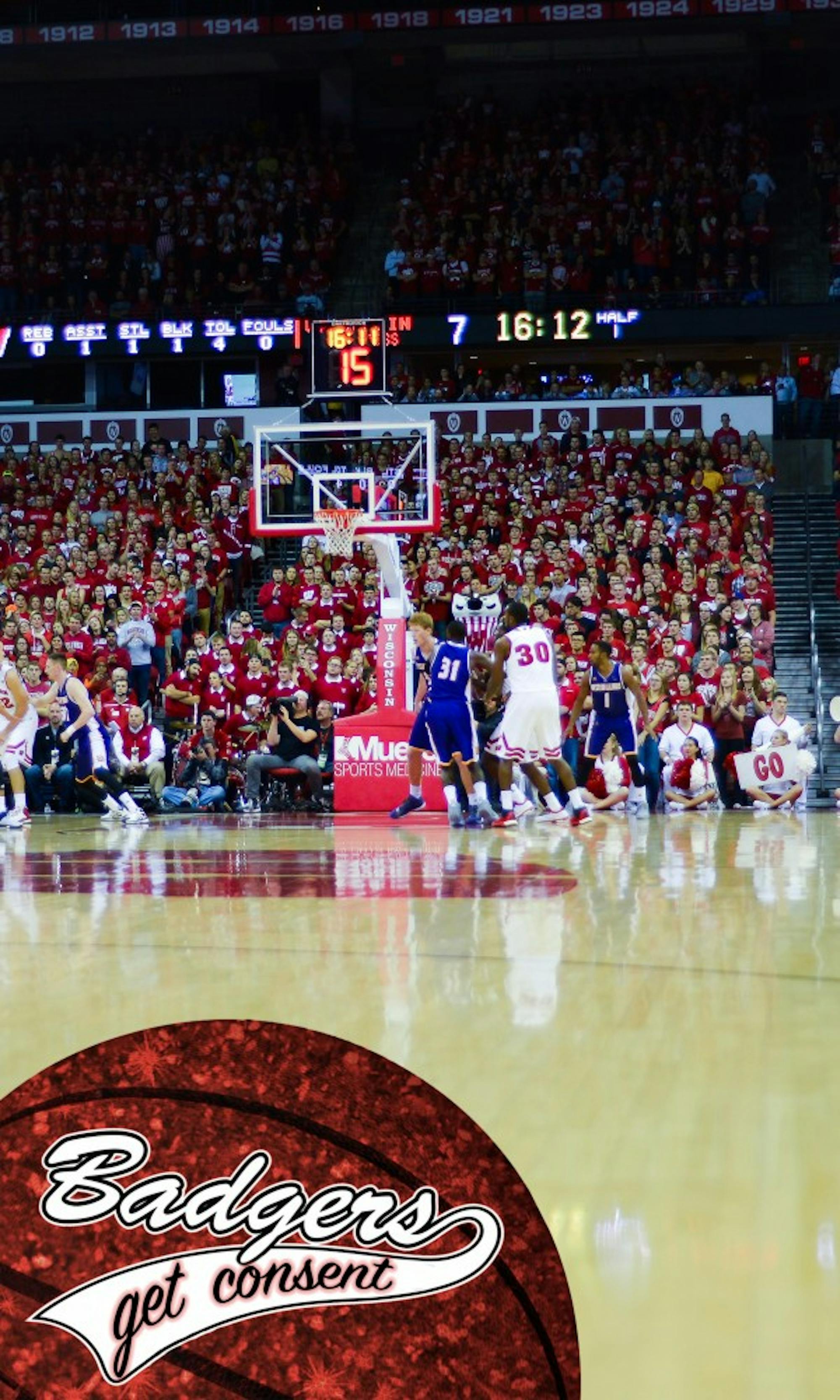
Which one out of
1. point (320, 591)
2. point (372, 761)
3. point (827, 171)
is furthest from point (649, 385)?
point (372, 761)

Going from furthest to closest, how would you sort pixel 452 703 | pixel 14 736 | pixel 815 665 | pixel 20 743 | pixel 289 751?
pixel 815 665, pixel 289 751, pixel 20 743, pixel 14 736, pixel 452 703

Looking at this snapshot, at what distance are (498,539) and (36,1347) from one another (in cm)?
2054

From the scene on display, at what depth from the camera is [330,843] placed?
498 inches

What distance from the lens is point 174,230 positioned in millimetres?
30422

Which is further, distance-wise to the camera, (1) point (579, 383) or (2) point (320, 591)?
(1) point (579, 383)

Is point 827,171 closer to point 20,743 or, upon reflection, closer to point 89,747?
point 89,747

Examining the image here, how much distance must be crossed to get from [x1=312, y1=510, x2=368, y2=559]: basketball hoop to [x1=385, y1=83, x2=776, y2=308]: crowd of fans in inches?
373

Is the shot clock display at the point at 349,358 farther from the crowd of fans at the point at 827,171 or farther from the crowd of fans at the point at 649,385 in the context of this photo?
the crowd of fans at the point at 827,171

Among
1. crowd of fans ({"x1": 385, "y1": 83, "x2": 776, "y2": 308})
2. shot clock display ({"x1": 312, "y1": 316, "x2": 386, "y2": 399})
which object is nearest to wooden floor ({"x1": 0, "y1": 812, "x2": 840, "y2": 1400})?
shot clock display ({"x1": 312, "y1": 316, "x2": 386, "y2": 399})

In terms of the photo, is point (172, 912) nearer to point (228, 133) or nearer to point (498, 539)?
point (498, 539)

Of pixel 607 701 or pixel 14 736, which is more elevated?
pixel 607 701

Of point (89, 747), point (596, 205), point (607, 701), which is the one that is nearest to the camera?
point (607, 701)
